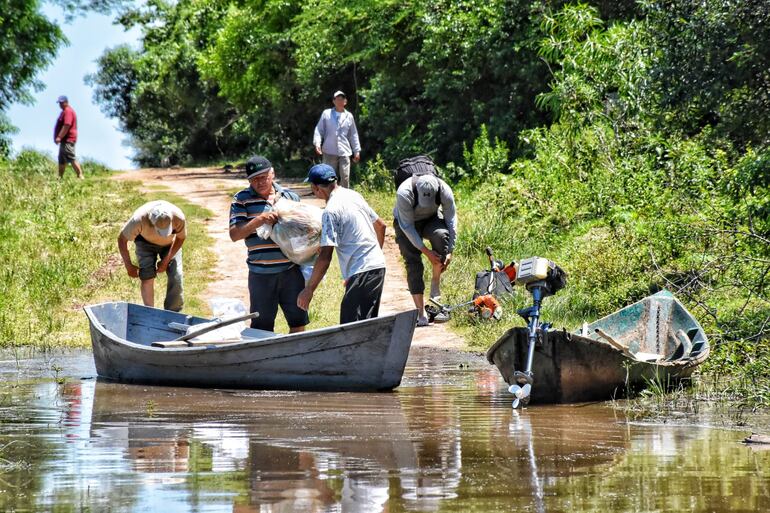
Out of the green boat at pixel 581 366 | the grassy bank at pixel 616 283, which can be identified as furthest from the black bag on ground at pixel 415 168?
the green boat at pixel 581 366

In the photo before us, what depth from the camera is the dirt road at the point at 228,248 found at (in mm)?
14258

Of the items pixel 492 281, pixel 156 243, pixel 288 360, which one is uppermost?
pixel 156 243

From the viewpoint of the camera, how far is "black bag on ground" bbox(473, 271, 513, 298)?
1098 cm

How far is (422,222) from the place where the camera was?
13.3 metres

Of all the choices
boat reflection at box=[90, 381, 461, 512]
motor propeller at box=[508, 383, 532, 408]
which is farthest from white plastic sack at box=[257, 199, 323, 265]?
motor propeller at box=[508, 383, 532, 408]

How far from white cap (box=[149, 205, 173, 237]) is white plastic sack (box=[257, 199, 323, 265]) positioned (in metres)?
1.92

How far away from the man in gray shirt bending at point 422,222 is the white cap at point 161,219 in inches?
94.7

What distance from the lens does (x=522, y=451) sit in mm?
7434

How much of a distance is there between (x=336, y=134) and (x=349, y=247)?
396 inches

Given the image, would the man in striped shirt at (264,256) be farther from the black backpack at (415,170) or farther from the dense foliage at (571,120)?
the dense foliage at (571,120)

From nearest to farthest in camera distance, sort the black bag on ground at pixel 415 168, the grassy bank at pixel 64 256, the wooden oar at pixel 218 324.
→ the wooden oar at pixel 218 324
the black bag on ground at pixel 415 168
the grassy bank at pixel 64 256

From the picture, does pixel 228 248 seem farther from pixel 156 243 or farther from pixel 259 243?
pixel 259 243

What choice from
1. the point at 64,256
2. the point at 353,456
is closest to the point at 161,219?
the point at 353,456

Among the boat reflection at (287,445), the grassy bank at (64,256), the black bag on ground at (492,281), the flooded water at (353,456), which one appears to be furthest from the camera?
the grassy bank at (64,256)
